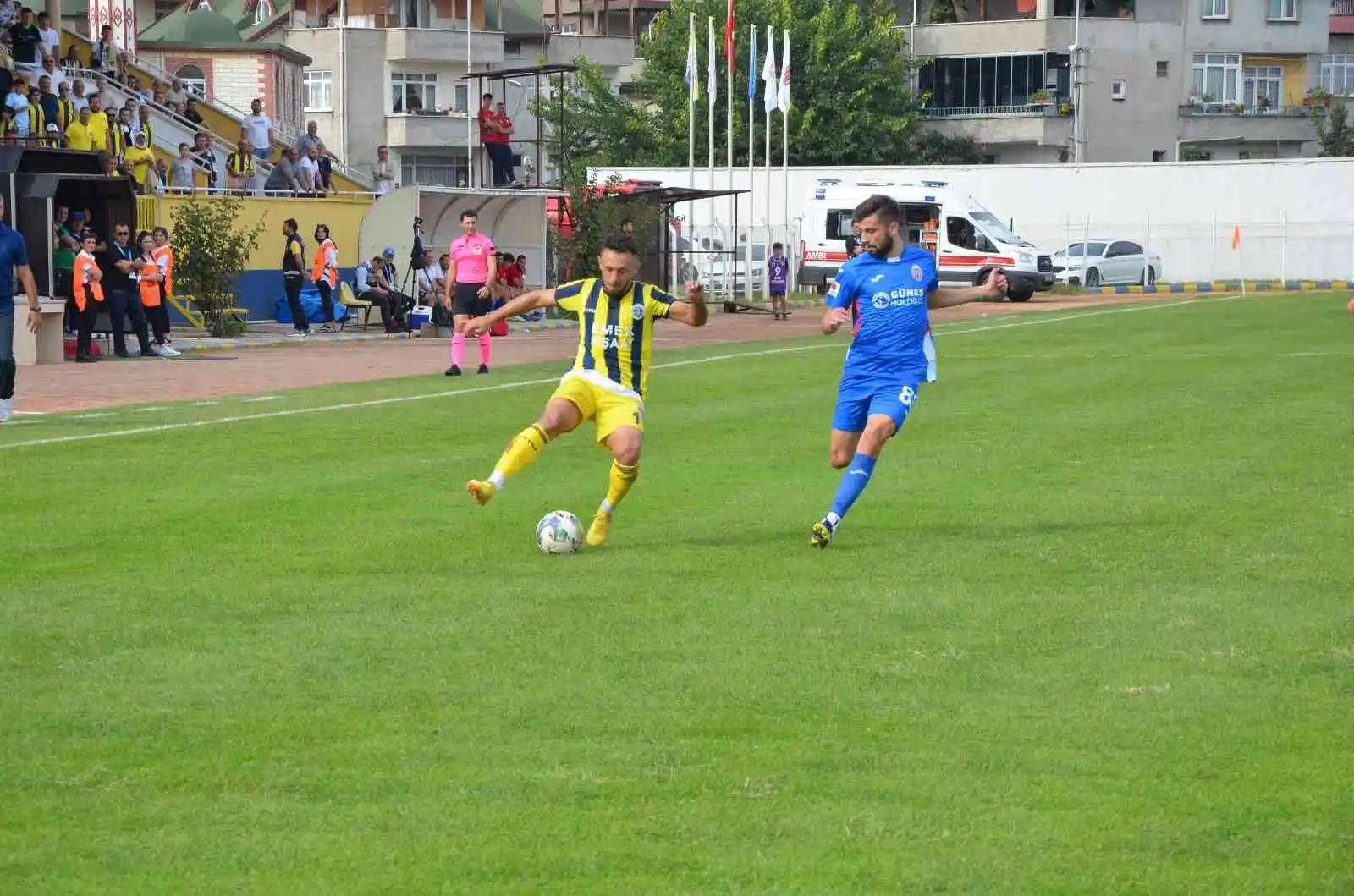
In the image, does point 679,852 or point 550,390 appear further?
point 550,390

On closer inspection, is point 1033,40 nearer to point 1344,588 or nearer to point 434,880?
Answer: point 1344,588

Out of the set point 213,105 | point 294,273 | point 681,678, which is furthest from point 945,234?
point 681,678

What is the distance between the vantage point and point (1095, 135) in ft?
257

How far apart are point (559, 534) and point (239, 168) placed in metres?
30.6

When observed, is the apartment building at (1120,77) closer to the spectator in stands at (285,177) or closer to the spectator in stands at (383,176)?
the spectator in stands at (383,176)

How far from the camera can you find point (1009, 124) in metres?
77.9

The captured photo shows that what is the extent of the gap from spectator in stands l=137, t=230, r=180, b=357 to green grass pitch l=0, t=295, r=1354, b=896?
44.4ft

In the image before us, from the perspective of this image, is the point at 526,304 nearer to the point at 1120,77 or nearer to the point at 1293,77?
the point at 1120,77

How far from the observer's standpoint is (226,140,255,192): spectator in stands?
3956 centimetres

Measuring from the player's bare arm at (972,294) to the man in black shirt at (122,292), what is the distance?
60.2ft

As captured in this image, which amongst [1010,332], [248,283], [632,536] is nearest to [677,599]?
[632,536]

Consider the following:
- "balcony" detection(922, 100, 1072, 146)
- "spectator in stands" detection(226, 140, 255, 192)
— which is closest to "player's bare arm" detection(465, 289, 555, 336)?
"spectator in stands" detection(226, 140, 255, 192)

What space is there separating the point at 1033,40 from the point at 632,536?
69.9 m

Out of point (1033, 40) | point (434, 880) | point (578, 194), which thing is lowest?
point (434, 880)
